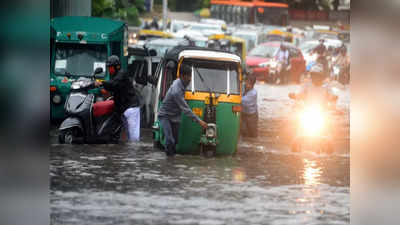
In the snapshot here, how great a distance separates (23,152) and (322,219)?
12.7ft

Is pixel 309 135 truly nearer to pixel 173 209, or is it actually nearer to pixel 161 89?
pixel 161 89

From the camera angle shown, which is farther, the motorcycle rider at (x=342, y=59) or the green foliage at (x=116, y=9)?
the motorcycle rider at (x=342, y=59)

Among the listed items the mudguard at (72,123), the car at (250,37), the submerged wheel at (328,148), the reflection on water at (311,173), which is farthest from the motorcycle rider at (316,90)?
the car at (250,37)

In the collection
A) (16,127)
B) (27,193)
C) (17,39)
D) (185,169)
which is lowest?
(185,169)

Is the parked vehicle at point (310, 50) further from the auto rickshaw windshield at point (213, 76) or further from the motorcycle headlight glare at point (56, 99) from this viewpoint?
the auto rickshaw windshield at point (213, 76)

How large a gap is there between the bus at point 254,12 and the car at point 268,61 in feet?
58.5

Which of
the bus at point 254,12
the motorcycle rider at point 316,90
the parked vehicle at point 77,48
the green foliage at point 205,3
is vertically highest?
the green foliage at point 205,3

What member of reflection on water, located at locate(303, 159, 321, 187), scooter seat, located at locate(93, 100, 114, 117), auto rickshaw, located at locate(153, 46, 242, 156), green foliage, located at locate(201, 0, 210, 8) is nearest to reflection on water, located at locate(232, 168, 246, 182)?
auto rickshaw, located at locate(153, 46, 242, 156)

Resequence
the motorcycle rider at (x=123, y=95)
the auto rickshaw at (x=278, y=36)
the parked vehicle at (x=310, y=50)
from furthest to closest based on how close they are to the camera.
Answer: the auto rickshaw at (x=278, y=36) → the parked vehicle at (x=310, y=50) → the motorcycle rider at (x=123, y=95)

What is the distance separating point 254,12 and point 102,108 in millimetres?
40140

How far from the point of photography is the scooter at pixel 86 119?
13391 mm

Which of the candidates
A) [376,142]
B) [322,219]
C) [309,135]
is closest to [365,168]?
[376,142]

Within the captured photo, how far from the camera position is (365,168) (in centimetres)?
650

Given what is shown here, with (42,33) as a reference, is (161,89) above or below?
below
